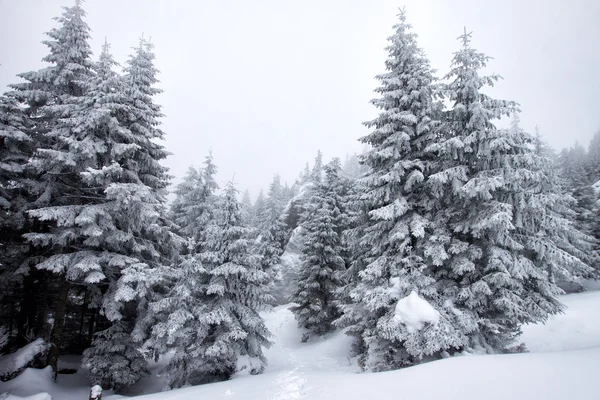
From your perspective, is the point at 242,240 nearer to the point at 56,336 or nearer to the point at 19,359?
the point at 56,336

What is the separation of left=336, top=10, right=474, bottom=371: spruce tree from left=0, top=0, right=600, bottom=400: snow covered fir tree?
0.07 meters

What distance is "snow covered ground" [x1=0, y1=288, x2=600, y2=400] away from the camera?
5023 millimetres

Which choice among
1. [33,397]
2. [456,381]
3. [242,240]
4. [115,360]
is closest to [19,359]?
[115,360]

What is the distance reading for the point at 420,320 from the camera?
914 centimetres

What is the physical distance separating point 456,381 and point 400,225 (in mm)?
5992

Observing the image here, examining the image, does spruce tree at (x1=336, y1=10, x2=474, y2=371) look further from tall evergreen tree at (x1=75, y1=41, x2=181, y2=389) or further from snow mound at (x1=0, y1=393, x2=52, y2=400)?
snow mound at (x1=0, y1=393, x2=52, y2=400)

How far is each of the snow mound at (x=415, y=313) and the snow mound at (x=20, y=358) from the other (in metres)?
14.6

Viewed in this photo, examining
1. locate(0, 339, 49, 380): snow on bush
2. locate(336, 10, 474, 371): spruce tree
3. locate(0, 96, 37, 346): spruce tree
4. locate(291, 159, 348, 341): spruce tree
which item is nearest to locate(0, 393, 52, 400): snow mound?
locate(0, 339, 49, 380): snow on bush

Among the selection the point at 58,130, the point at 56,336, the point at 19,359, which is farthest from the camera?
the point at 58,130

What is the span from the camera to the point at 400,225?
36.7 ft

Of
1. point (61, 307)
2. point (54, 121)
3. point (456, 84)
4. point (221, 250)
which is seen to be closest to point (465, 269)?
point (456, 84)

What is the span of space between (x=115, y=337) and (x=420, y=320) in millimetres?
12031

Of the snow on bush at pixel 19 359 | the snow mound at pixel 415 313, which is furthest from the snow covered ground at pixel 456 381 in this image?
the snow mound at pixel 415 313

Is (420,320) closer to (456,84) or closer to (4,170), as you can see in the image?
(456,84)
